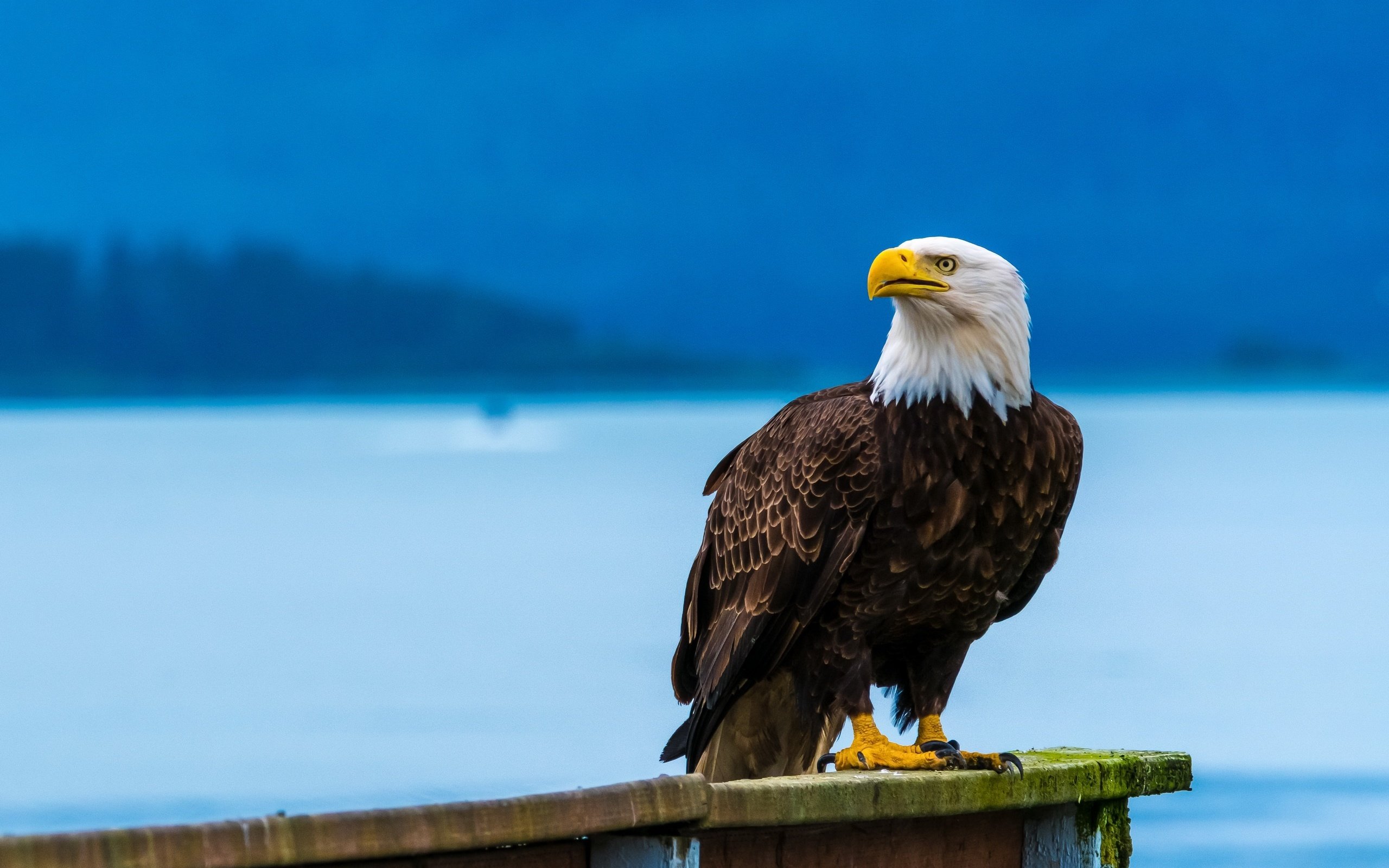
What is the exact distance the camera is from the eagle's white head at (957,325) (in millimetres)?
4590

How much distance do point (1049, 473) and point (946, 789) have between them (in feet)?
3.54

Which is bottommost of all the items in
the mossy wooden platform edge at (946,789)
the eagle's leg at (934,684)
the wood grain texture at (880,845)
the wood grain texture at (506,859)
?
the wood grain texture at (506,859)

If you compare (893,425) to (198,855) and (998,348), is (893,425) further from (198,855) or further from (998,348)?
(198,855)

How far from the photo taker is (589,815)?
289 centimetres

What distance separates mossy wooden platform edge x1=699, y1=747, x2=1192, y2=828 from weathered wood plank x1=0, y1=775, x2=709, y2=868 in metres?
0.18

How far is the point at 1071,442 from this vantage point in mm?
4773

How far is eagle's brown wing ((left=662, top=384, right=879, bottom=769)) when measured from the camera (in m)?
4.68

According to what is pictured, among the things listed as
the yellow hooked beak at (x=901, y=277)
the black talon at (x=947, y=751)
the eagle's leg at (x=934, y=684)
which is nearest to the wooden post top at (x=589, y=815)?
the black talon at (x=947, y=751)

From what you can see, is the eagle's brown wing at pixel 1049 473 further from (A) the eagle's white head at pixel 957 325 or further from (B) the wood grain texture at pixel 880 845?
(B) the wood grain texture at pixel 880 845

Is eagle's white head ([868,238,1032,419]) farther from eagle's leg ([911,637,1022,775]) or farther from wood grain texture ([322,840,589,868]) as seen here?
wood grain texture ([322,840,589,868])

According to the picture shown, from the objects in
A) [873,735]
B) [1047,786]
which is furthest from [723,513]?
[1047,786]

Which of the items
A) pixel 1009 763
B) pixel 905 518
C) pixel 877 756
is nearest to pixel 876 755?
pixel 877 756

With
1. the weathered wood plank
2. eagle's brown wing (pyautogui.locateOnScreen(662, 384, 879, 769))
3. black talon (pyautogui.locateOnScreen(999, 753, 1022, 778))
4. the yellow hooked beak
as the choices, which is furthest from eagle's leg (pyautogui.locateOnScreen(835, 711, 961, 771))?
the weathered wood plank

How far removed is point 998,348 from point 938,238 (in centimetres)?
35
